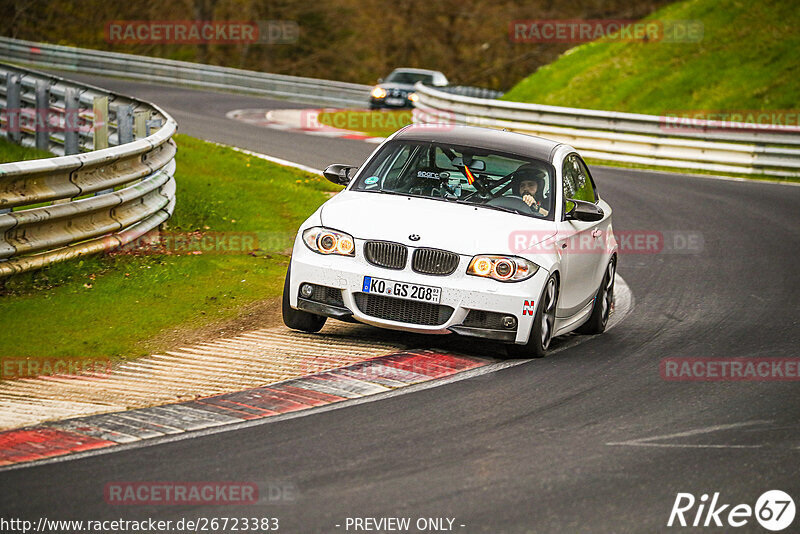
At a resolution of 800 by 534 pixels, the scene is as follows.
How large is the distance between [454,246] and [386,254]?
492 millimetres

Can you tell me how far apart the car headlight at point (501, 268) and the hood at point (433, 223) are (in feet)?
0.19

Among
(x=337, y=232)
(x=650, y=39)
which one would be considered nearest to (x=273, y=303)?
(x=337, y=232)

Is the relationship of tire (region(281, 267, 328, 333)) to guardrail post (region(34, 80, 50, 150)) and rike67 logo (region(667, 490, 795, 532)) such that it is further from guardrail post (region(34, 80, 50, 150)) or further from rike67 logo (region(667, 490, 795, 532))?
guardrail post (region(34, 80, 50, 150))

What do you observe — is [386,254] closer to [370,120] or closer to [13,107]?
[13,107]

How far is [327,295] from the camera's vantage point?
8.42 meters

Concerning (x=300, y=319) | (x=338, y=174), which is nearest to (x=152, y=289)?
(x=300, y=319)

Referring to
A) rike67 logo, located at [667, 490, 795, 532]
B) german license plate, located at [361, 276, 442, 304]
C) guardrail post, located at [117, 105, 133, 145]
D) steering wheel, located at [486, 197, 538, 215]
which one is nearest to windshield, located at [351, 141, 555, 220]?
steering wheel, located at [486, 197, 538, 215]

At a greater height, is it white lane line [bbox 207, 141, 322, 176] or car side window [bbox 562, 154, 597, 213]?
car side window [bbox 562, 154, 597, 213]

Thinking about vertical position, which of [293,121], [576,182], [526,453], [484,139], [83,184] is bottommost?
[293,121]

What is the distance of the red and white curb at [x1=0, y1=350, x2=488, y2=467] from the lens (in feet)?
19.8

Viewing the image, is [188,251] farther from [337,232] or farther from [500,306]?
[500,306]

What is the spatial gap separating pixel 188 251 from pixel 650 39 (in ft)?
77.5

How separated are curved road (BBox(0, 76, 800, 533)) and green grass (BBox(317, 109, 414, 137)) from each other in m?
18.7

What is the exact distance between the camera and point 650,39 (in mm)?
32438
